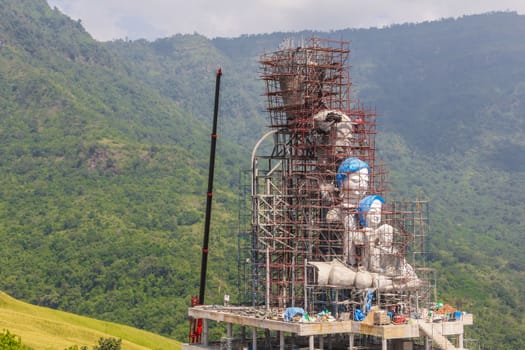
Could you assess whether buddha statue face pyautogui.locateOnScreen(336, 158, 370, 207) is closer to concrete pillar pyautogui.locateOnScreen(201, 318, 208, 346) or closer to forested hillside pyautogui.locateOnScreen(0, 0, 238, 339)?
concrete pillar pyautogui.locateOnScreen(201, 318, 208, 346)

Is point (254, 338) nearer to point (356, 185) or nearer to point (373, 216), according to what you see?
point (373, 216)

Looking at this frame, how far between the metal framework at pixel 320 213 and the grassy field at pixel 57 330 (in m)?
19.0

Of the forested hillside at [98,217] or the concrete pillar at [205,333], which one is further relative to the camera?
the forested hillside at [98,217]

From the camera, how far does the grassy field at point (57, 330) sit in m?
75.4

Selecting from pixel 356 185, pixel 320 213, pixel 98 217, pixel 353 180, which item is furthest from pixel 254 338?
pixel 98 217

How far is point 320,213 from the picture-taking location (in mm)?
59125

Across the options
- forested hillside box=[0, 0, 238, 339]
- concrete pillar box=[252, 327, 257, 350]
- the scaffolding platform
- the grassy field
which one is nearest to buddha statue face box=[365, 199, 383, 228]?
the scaffolding platform

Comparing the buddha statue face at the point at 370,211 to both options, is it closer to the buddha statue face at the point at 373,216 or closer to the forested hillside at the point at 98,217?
the buddha statue face at the point at 373,216

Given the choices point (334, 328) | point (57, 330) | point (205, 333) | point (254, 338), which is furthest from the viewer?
point (57, 330)

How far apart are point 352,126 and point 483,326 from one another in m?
70.7

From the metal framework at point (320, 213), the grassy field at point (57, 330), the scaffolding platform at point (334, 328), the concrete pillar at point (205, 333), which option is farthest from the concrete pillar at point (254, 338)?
the grassy field at point (57, 330)

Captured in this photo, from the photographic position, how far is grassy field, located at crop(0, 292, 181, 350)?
247 ft

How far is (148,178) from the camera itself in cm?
17538

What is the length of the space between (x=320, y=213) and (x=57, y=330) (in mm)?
32883
